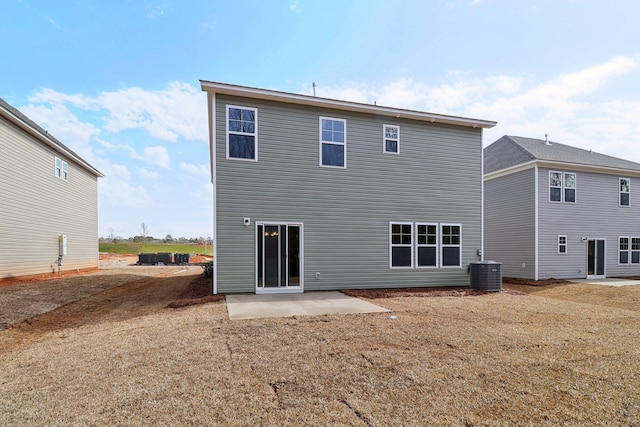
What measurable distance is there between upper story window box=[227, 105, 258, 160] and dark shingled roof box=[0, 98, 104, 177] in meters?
8.77

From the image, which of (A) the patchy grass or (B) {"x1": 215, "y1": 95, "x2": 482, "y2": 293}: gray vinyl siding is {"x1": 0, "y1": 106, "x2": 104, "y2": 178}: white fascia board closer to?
(B) {"x1": 215, "y1": 95, "x2": 482, "y2": 293}: gray vinyl siding

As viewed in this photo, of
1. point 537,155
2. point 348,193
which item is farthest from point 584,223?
point 348,193

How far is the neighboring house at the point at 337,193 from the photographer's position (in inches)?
353

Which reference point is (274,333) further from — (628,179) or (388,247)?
(628,179)

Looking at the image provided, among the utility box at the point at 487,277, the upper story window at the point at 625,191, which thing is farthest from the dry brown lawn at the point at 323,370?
the upper story window at the point at 625,191

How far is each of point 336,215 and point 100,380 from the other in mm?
7257

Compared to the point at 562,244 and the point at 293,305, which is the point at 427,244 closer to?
the point at 293,305

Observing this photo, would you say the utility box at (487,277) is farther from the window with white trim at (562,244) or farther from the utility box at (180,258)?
the utility box at (180,258)

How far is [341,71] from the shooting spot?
11742 millimetres

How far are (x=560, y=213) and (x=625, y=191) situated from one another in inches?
186

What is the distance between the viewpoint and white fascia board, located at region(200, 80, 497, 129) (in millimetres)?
8773

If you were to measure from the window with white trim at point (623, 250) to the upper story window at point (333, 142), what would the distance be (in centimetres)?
1515

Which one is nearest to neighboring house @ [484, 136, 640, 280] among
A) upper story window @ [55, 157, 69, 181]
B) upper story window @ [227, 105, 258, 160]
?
upper story window @ [227, 105, 258, 160]

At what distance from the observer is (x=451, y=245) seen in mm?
11000
